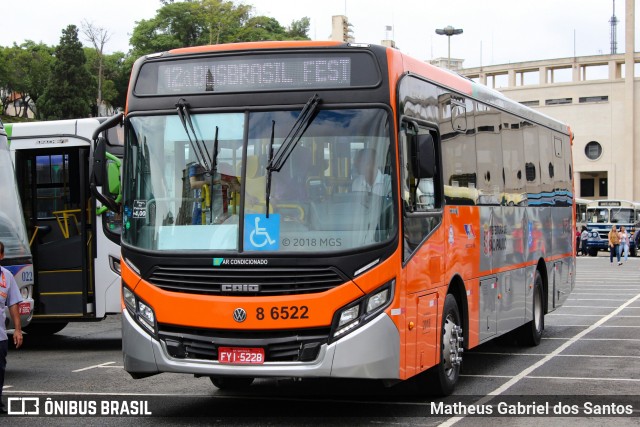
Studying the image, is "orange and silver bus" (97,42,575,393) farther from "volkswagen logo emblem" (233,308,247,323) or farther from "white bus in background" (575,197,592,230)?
"white bus in background" (575,197,592,230)

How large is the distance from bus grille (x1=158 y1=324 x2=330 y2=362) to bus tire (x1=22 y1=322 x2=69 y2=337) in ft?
30.3

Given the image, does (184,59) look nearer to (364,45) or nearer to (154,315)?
(364,45)

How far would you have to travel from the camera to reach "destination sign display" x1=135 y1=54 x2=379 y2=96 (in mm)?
8969

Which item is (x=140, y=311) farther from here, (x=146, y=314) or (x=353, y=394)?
(x=353, y=394)

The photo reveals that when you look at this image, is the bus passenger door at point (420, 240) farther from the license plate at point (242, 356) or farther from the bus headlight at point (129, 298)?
the bus headlight at point (129, 298)

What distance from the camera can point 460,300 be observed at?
11.1 m

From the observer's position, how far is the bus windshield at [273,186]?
8617 millimetres

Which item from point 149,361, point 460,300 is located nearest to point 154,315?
point 149,361

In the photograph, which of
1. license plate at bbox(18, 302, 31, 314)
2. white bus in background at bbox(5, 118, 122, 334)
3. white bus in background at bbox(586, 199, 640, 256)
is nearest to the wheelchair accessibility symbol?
license plate at bbox(18, 302, 31, 314)

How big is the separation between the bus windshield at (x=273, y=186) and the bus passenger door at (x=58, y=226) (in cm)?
694

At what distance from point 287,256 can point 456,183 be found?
10.1 ft

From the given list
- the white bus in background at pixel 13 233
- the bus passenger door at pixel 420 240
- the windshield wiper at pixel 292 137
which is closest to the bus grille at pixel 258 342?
the bus passenger door at pixel 420 240

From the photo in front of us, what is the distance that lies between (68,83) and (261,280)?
8443 cm

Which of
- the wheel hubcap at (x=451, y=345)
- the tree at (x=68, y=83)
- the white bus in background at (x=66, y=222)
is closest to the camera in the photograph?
the wheel hubcap at (x=451, y=345)
